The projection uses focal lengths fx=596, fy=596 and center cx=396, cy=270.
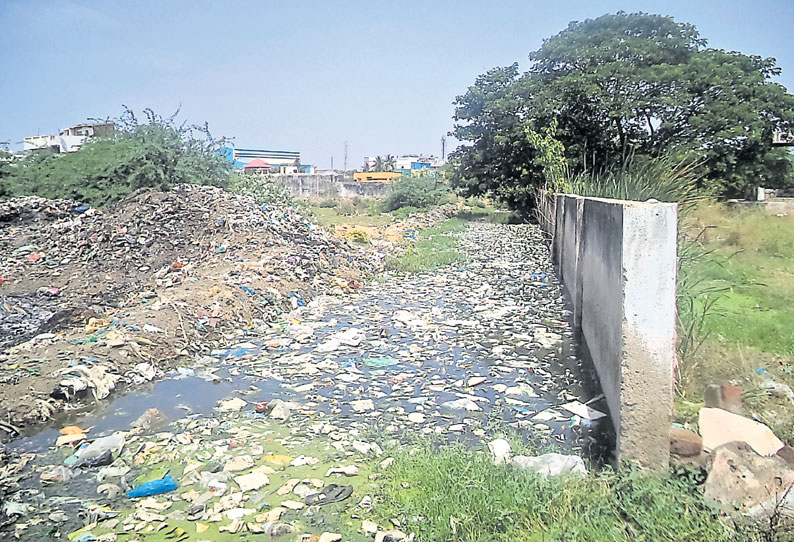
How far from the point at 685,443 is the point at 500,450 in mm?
886

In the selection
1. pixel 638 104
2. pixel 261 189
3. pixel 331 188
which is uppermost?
pixel 638 104

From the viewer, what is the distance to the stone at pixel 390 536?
244 centimetres

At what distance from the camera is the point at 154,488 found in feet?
9.52

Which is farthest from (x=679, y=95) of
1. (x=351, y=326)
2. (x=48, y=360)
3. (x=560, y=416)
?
(x=48, y=360)

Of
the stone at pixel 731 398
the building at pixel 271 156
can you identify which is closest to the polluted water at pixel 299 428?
the stone at pixel 731 398

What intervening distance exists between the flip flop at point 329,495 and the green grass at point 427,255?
6.85 m

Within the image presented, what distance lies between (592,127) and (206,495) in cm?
1848

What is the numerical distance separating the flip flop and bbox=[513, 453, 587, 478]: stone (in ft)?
2.69

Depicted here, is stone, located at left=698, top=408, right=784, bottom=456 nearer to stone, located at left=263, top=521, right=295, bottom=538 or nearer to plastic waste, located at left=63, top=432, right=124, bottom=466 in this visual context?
stone, located at left=263, top=521, right=295, bottom=538

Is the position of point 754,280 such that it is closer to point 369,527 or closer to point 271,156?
point 369,527

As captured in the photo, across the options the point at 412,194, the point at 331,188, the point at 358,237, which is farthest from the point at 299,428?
the point at 331,188

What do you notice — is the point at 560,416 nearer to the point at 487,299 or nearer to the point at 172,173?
the point at 487,299

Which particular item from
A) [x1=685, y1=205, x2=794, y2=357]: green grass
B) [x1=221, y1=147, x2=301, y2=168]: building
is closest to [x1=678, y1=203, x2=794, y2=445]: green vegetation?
[x1=685, y1=205, x2=794, y2=357]: green grass

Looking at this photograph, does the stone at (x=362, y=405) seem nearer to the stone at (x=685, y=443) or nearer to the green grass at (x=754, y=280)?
the stone at (x=685, y=443)
